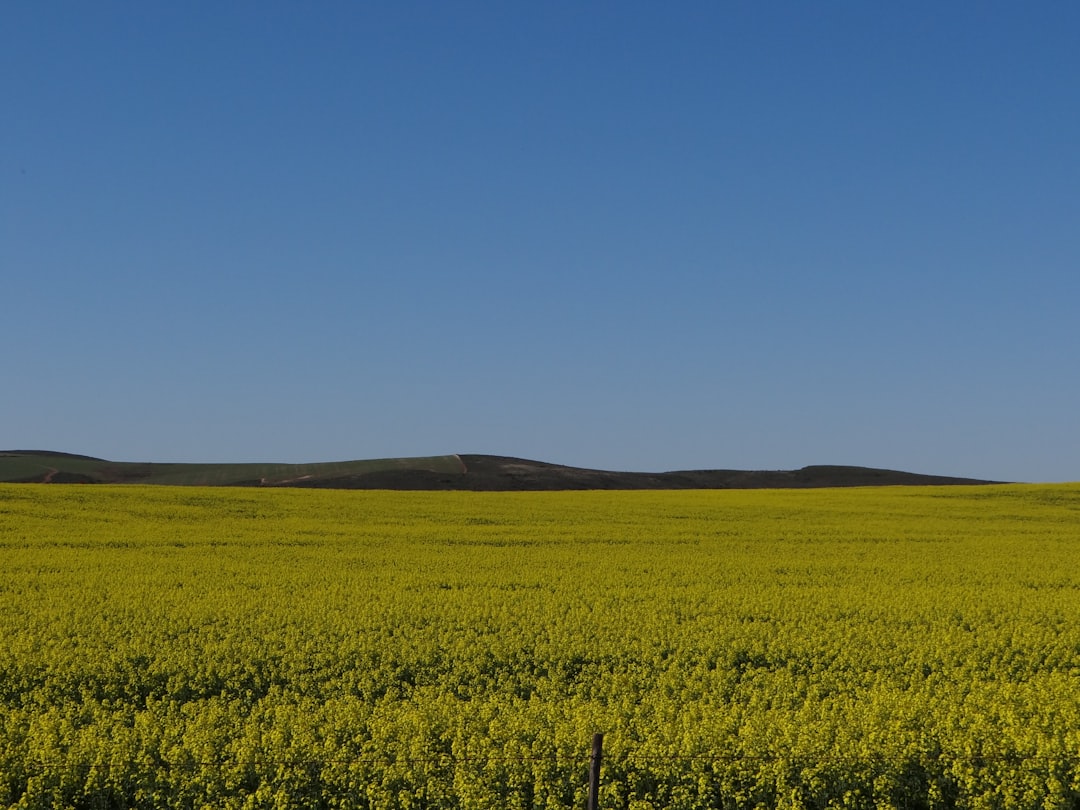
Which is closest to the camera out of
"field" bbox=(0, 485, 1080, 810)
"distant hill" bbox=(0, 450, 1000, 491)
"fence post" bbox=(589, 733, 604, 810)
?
"fence post" bbox=(589, 733, 604, 810)

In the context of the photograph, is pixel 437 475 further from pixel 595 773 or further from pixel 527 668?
pixel 595 773

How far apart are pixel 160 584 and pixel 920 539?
26603 mm

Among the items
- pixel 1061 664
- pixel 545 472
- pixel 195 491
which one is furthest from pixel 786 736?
pixel 545 472

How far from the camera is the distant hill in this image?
214 feet

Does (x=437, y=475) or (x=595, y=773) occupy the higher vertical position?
(x=437, y=475)

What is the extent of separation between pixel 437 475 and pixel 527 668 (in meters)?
49.9

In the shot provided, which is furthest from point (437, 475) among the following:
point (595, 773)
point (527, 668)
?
point (595, 773)

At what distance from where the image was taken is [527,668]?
632 inches

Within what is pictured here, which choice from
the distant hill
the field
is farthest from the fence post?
the distant hill

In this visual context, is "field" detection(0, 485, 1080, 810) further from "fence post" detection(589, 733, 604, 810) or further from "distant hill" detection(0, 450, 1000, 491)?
"distant hill" detection(0, 450, 1000, 491)

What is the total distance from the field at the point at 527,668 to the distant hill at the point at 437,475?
29.8m

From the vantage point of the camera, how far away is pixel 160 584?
2447 centimetres

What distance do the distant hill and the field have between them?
29821mm

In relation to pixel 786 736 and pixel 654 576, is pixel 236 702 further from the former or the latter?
pixel 654 576
